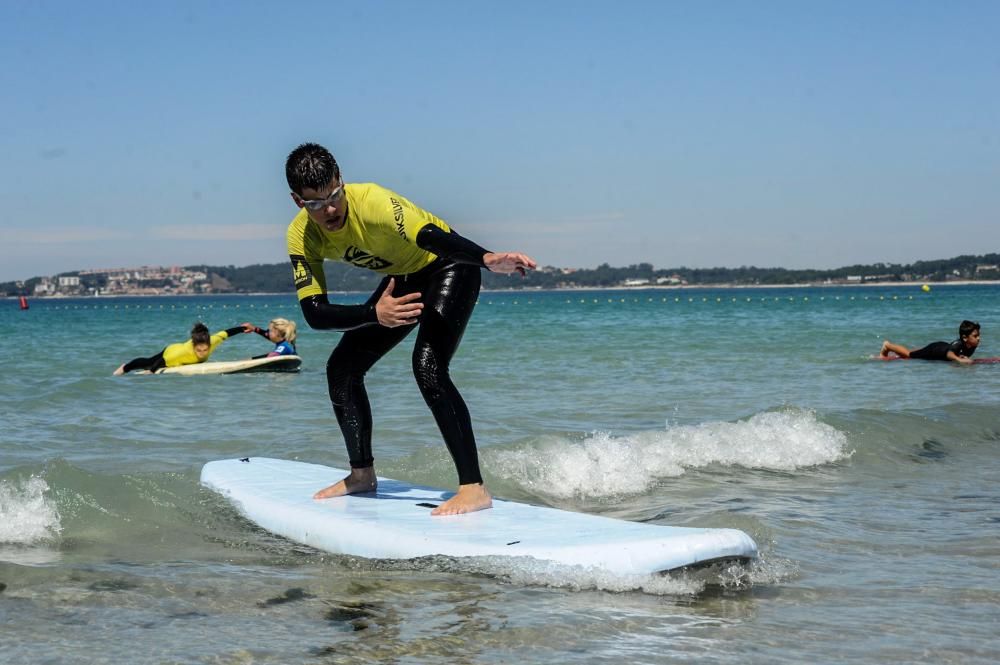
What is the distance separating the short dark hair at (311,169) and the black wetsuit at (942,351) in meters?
14.3

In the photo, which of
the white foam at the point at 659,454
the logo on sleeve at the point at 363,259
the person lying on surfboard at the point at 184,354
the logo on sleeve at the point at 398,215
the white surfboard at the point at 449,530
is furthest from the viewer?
the person lying on surfboard at the point at 184,354

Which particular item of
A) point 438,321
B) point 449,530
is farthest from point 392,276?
point 449,530

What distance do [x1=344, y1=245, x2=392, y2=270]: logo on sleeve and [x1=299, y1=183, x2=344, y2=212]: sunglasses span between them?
0.99 ft

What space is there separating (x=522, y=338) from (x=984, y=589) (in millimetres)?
24242

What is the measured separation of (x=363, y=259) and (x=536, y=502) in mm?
2590

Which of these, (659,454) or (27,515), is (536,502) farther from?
(27,515)

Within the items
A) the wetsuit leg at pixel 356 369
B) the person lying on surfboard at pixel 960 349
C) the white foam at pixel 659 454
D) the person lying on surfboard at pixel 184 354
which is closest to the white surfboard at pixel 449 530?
the wetsuit leg at pixel 356 369

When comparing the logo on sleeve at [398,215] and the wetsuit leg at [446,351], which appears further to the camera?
the wetsuit leg at [446,351]

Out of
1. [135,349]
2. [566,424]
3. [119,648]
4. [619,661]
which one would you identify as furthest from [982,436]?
[135,349]

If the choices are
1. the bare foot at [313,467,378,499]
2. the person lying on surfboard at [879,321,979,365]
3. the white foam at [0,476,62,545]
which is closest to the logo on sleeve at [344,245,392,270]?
the bare foot at [313,467,378,499]

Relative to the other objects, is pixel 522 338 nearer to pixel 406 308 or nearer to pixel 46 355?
pixel 46 355

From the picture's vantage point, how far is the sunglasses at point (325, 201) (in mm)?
4637

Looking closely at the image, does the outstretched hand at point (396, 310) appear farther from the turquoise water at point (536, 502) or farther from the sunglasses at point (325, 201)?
the turquoise water at point (536, 502)

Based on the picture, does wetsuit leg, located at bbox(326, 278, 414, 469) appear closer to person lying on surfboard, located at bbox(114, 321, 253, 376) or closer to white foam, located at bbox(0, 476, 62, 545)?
white foam, located at bbox(0, 476, 62, 545)
